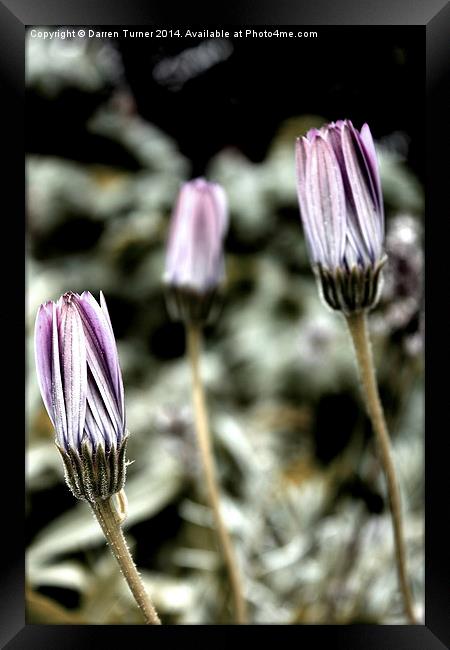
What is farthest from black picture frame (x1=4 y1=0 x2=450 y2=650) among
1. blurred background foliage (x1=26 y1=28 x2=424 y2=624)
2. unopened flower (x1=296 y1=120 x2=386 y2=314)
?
unopened flower (x1=296 y1=120 x2=386 y2=314)

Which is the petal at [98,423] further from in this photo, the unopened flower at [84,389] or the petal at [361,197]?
the petal at [361,197]

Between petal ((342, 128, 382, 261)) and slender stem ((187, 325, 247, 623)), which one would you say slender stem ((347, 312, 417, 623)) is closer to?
petal ((342, 128, 382, 261))

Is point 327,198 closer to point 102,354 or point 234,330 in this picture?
point 102,354

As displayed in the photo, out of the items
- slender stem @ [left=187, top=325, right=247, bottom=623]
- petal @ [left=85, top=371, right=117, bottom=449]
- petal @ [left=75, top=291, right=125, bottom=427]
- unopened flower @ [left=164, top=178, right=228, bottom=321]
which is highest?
unopened flower @ [left=164, top=178, right=228, bottom=321]

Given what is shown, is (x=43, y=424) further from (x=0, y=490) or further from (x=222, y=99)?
A: (x=222, y=99)

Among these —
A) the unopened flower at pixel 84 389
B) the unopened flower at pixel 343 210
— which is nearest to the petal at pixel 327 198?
the unopened flower at pixel 343 210

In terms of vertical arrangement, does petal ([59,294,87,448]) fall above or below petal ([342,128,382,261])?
below

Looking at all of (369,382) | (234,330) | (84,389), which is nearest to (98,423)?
(84,389)
